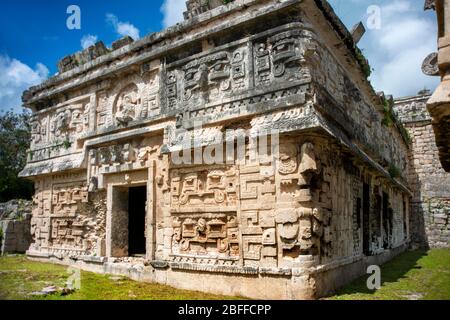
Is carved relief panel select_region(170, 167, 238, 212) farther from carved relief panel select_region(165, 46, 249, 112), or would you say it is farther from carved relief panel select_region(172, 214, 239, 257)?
carved relief panel select_region(165, 46, 249, 112)

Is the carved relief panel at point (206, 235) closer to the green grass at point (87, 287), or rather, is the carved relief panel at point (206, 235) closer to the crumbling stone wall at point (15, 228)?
the green grass at point (87, 287)

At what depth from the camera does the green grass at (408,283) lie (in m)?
5.68

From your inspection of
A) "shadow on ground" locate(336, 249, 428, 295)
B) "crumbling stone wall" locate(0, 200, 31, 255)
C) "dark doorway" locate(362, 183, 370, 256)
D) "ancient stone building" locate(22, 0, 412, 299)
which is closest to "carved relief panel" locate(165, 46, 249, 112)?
"ancient stone building" locate(22, 0, 412, 299)

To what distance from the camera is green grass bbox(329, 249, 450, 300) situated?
5680 millimetres

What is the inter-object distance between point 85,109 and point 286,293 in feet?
21.7

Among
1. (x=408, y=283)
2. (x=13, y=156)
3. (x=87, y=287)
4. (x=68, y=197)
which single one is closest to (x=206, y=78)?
(x=87, y=287)

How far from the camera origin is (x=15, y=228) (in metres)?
11.2

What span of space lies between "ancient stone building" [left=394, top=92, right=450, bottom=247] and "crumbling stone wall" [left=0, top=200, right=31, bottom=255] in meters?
13.8

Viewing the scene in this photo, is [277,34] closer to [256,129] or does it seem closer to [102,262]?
[256,129]

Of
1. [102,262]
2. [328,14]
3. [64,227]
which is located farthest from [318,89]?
[64,227]

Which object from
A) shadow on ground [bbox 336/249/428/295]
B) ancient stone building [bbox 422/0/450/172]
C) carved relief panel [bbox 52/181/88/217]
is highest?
ancient stone building [bbox 422/0/450/172]

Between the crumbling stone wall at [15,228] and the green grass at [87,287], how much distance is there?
126 inches

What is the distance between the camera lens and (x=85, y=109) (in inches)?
358

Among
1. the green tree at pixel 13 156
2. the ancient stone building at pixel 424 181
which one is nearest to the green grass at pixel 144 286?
the ancient stone building at pixel 424 181
